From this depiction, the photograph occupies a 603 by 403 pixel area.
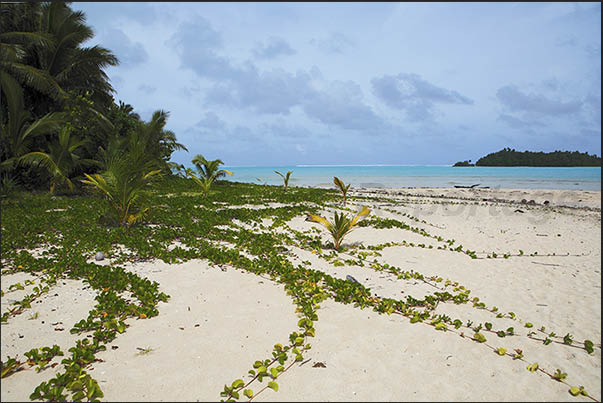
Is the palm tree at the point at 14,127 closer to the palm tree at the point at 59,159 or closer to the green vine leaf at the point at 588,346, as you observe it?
the palm tree at the point at 59,159

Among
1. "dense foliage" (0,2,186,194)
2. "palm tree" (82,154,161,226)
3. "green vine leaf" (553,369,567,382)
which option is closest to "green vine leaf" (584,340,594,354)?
"green vine leaf" (553,369,567,382)

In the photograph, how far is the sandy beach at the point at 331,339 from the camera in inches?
91.2

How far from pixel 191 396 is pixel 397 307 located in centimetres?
251

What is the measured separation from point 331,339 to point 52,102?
18.7 metres

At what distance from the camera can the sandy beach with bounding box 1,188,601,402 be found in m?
2.32

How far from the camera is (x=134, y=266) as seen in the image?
4.63 meters

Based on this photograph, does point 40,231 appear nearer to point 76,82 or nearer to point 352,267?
point 352,267

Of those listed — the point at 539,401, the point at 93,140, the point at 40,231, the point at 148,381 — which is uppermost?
the point at 93,140

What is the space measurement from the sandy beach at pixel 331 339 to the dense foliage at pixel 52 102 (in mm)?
8351

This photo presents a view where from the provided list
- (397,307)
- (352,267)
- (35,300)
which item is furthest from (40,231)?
(397,307)

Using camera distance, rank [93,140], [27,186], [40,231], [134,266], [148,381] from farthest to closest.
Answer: [93,140] → [27,186] → [40,231] → [134,266] → [148,381]

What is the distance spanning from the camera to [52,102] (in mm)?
15234

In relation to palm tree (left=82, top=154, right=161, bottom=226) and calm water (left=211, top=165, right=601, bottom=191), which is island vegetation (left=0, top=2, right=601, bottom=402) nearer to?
palm tree (left=82, top=154, right=161, bottom=226)

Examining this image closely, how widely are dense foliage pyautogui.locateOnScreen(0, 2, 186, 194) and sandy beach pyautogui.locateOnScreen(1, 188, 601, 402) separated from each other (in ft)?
27.4
